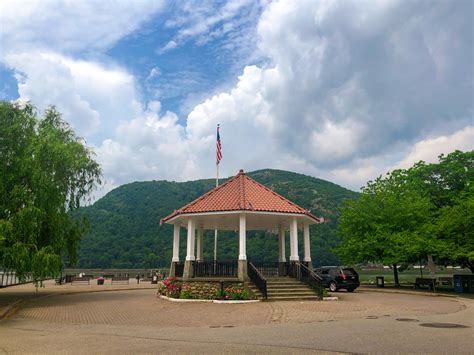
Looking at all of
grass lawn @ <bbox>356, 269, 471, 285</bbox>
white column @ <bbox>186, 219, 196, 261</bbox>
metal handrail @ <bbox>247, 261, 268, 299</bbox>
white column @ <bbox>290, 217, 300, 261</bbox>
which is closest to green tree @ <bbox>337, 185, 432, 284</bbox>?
grass lawn @ <bbox>356, 269, 471, 285</bbox>

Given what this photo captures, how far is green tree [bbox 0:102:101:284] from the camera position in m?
15.1

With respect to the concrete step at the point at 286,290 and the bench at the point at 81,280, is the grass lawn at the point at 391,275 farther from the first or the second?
the bench at the point at 81,280

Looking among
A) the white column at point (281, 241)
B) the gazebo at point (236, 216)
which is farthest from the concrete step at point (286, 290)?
the white column at point (281, 241)

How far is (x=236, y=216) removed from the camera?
19344 mm

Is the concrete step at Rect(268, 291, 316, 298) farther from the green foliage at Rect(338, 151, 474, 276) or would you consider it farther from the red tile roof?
the green foliage at Rect(338, 151, 474, 276)

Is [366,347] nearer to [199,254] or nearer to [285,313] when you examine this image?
[285,313]

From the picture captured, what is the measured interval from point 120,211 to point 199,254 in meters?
45.2

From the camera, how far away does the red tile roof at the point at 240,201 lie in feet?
60.1

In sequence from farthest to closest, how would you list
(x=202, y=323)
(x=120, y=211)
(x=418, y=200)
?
(x=120, y=211), (x=418, y=200), (x=202, y=323)

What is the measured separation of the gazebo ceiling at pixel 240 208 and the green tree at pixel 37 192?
15.3 ft

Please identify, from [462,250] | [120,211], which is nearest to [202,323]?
[462,250]

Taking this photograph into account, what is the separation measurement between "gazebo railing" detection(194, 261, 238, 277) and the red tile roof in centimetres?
236

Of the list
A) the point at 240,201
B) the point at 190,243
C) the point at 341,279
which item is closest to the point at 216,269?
Answer: the point at 190,243

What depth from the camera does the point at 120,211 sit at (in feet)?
213
